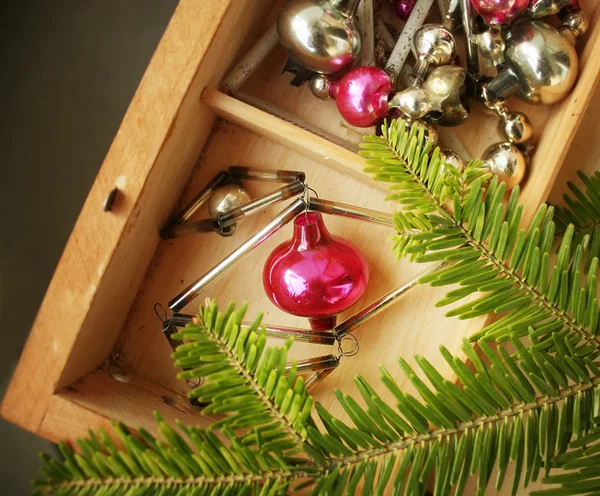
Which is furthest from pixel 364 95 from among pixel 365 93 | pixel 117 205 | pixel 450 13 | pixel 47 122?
pixel 47 122

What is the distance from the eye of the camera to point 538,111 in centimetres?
51

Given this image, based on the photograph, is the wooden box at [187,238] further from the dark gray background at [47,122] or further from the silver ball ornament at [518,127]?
the dark gray background at [47,122]

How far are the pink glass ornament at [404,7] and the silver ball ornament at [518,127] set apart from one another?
0.43 ft

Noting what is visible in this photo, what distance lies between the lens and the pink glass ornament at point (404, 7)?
20.6 inches

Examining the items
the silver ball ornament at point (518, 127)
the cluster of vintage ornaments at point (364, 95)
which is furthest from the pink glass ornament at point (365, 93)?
the silver ball ornament at point (518, 127)

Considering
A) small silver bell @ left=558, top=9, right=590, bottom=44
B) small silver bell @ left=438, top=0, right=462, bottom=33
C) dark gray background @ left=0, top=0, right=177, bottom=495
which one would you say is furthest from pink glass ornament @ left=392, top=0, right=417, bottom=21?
dark gray background @ left=0, top=0, right=177, bottom=495

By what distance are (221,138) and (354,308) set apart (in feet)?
0.66

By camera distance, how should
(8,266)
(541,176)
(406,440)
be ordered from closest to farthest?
(406,440), (541,176), (8,266)

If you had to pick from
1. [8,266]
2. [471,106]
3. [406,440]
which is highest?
[471,106]

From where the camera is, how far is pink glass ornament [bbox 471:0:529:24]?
457mm

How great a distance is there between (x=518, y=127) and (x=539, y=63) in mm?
51

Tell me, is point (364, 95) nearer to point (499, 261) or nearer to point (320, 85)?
point (320, 85)

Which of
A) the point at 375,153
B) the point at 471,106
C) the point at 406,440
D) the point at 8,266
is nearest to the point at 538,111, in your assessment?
the point at 471,106

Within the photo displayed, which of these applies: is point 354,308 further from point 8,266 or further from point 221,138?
point 8,266
